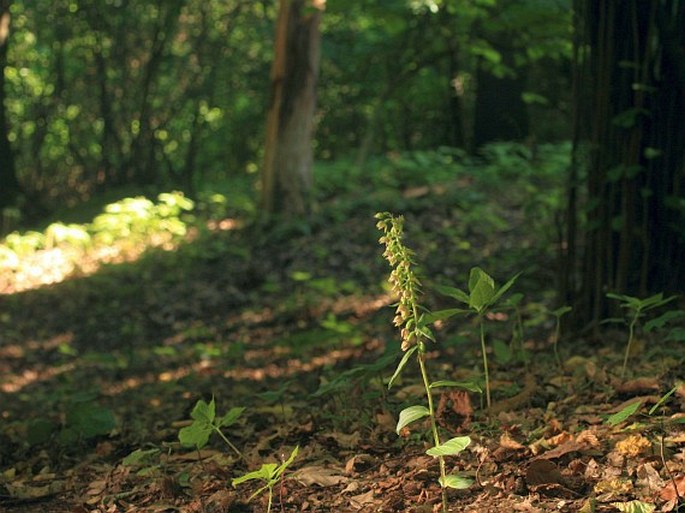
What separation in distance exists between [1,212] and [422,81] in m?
7.52

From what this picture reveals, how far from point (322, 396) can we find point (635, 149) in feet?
5.92

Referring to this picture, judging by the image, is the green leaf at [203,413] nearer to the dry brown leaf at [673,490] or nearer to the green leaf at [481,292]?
the green leaf at [481,292]

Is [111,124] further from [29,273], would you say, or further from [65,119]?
[29,273]

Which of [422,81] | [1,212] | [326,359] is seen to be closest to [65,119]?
[1,212]

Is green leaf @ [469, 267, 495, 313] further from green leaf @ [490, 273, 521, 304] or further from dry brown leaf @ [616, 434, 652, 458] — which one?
dry brown leaf @ [616, 434, 652, 458]

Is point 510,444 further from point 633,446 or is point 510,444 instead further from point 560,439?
point 633,446

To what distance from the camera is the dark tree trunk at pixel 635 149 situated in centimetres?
401

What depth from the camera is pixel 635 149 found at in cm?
405

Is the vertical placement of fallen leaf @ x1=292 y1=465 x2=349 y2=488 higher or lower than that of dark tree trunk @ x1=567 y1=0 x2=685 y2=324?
lower

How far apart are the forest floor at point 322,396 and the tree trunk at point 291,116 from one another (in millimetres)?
1311

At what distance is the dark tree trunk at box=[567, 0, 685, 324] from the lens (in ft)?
13.2

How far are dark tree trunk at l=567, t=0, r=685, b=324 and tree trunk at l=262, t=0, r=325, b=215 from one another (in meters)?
5.84

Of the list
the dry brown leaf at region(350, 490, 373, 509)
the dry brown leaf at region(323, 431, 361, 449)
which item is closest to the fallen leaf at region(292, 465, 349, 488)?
the dry brown leaf at region(350, 490, 373, 509)

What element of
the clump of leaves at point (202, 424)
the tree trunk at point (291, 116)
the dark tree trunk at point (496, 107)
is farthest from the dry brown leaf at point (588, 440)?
the dark tree trunk at point (496, 107)
